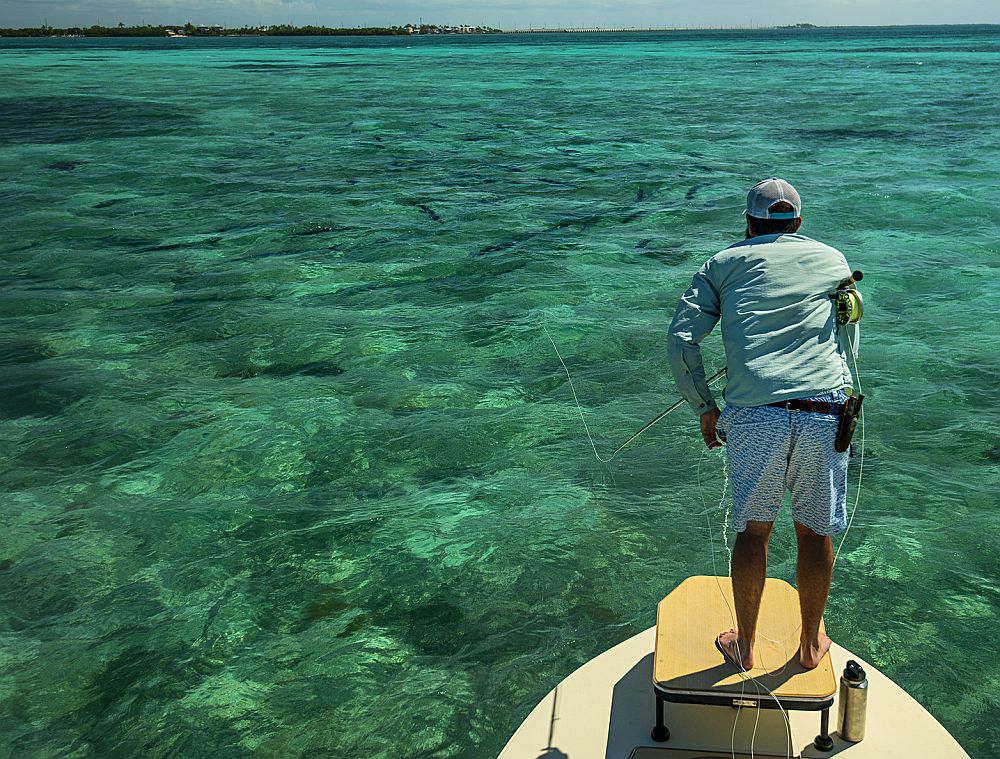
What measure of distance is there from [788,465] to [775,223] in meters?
0.90

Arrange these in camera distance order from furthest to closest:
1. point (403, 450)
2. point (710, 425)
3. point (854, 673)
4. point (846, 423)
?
point (403, 450) → point (710, 425) → point (854, 673) → point (846, 423)

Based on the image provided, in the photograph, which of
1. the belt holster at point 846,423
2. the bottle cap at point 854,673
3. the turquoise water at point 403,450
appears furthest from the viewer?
the turquoise water at point 403,450

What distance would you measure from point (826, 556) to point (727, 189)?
46.8 ft

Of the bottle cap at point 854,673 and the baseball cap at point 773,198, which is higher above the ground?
the baseball cap at point 773,198

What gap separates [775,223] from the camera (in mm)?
3365

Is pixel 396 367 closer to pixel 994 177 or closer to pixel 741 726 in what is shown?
pixel 741 726

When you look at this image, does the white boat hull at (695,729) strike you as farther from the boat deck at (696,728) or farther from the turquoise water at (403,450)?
the turquoise water at (403,450)

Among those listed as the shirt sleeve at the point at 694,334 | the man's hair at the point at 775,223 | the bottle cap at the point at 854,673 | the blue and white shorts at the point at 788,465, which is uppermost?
the man's hair at the point at 775,223

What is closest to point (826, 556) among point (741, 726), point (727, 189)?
→ point (741, 726)

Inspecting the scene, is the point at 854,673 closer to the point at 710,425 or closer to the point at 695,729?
the point at 695,729

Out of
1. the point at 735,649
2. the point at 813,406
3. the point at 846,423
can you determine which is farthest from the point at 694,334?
the point at 735,649

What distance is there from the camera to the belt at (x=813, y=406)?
3.18 meters

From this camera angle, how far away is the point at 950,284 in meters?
11.1

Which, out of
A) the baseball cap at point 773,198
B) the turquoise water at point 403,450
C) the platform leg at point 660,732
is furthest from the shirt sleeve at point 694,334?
the turquoise water at point 403,450
